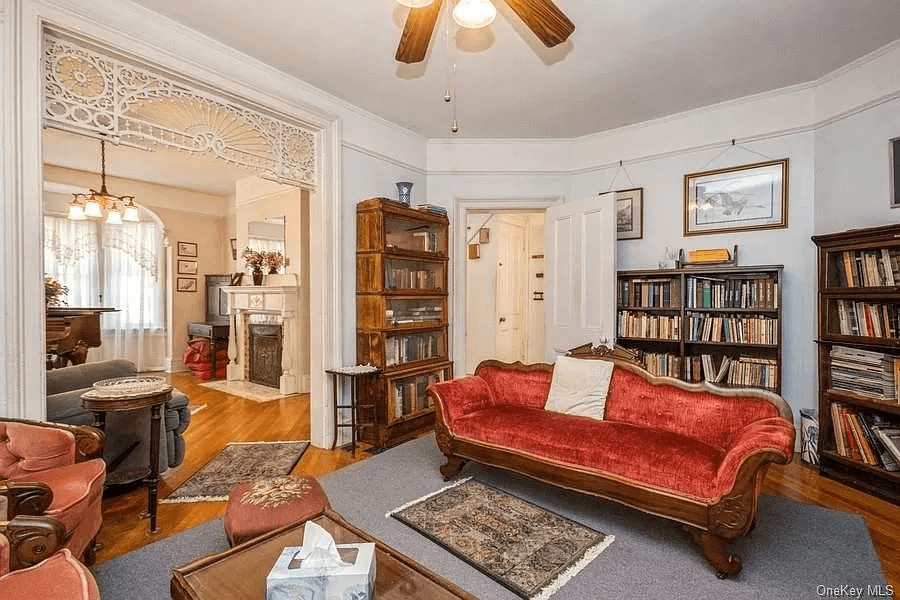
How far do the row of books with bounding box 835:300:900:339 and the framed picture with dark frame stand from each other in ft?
2.27

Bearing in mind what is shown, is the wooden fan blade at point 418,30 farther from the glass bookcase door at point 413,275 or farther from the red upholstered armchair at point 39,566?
the red upholstered armchair at point 39,566

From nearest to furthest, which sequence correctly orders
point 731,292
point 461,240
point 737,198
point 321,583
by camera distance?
1. point 321,583
2. point 731,292
3. point 737,198
4. point 461,240

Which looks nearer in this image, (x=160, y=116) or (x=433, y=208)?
(x=160, y=116)

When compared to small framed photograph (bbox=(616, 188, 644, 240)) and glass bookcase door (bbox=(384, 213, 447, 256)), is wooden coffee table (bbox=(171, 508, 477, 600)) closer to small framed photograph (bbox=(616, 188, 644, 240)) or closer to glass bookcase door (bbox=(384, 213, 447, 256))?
glass bookcase door (bbox=(384, 213, 447, 256))

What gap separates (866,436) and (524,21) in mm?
3338

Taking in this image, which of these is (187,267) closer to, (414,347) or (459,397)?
(414,347)

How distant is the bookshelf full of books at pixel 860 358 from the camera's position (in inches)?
109

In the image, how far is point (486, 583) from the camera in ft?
6.36

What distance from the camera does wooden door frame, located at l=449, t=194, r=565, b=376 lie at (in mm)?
4668

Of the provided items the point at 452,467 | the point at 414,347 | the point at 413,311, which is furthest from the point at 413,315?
the point at 452,467

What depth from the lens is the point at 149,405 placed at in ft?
7.84

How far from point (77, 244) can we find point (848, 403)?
867 centimetres

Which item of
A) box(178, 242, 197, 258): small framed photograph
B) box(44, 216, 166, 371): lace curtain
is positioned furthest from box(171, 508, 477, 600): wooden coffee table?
box(178, 242, 197, 258): small framed photograph

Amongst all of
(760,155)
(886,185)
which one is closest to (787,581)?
(886,185)
